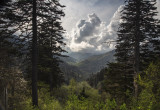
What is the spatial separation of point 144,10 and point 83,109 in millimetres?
A: 10288

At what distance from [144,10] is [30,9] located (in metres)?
10.1

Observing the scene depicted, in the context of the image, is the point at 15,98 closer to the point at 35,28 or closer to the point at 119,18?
the point at 35,28

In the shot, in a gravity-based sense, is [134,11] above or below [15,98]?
above

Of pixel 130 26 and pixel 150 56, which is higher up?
pixel 130 26

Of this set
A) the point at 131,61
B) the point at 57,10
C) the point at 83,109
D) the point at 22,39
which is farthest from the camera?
the point at 131,61

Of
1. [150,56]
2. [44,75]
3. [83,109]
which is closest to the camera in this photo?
[83,109]

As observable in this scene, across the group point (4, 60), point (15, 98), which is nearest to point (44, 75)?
point (15, 98)

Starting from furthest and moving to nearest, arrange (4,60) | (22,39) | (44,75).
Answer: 1. (44,75)
2. (22,39)
3. (4,60)

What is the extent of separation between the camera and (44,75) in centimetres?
1781

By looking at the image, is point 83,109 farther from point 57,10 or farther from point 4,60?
point 57,10

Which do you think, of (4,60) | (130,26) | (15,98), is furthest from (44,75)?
(130,26)

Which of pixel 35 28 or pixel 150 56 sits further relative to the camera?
pixel 150 56

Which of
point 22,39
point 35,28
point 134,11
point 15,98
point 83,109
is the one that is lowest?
point 15,98

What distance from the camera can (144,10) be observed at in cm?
934
